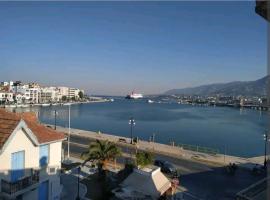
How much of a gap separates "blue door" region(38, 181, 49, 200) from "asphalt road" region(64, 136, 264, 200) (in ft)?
41.4

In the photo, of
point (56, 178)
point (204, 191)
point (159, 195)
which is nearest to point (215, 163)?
point (204, 191)

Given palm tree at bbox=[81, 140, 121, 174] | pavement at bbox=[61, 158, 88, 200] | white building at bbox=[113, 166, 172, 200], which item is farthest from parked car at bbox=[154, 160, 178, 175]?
pavement at bbox=[61, 158, 88, 200]

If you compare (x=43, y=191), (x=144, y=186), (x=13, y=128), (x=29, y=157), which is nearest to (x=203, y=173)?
(x=144, y=186)

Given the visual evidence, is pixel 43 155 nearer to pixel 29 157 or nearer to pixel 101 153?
pixel 29 157

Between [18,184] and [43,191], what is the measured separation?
12.4 ft

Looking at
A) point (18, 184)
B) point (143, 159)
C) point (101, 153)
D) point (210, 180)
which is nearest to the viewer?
point (18, 184)

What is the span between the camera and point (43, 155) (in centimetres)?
2170

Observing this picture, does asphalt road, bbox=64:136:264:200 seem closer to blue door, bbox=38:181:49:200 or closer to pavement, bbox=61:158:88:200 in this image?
pavement, bbox=61:158:88:200

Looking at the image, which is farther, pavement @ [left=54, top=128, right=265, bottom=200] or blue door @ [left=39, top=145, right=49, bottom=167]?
pavement @ [left=54, top=128, right=265, bottom=200]

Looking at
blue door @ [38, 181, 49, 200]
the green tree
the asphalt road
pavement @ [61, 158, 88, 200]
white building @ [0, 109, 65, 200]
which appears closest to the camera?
white building @ [0, 109, 65, 200]

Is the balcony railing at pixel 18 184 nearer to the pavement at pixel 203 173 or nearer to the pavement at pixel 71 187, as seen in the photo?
the pavement at pixel 71 187

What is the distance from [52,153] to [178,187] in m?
12.8

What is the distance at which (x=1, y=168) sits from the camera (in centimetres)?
1845

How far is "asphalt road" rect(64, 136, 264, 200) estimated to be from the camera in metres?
29.0
